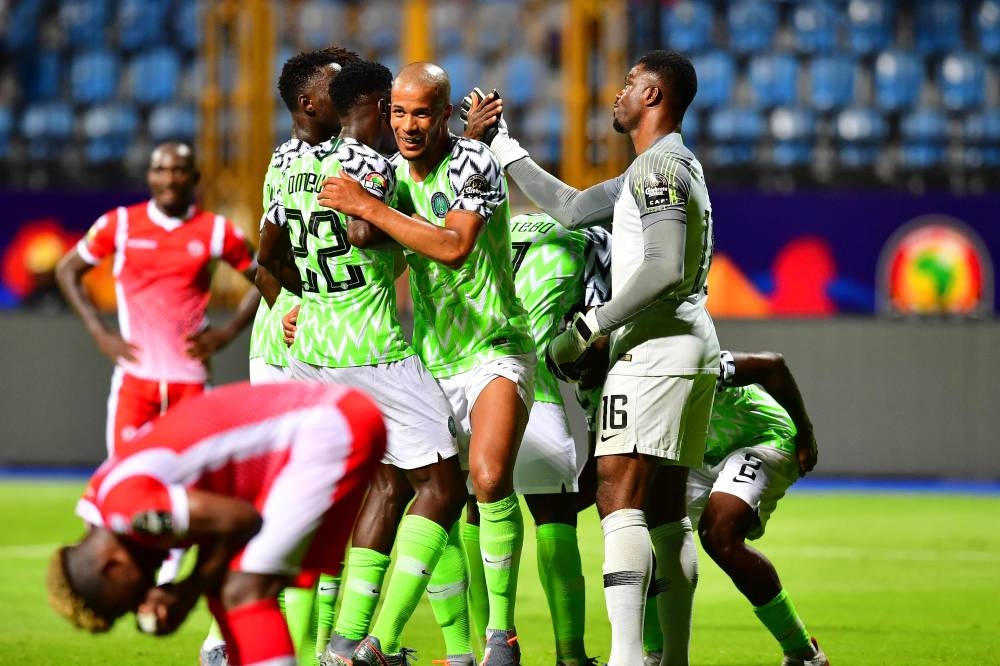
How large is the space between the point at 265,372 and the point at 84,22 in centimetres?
1705

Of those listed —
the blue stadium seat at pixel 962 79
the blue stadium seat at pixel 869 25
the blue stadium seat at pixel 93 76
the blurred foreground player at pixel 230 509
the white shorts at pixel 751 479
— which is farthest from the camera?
the blue stadium seat at pixel 93 76

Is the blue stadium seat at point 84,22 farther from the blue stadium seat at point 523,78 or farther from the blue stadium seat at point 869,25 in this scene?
the blue stadium seat at point 869,25

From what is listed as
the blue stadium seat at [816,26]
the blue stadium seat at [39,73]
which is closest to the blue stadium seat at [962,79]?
the blue stadium seat at [816,26]

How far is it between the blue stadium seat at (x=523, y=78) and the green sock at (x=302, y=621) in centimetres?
1648

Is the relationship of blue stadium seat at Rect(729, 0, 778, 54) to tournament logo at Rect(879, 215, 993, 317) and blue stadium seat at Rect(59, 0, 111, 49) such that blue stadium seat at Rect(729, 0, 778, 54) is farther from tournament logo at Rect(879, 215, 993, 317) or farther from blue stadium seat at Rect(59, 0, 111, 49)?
blue stadium seat at Rect(59, 0, 111, 49)

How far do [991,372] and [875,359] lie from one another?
1064 millimetres

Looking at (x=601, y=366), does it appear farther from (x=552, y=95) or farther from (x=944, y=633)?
(x=552, y=95)

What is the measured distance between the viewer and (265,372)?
5.88m

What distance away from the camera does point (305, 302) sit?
539cm

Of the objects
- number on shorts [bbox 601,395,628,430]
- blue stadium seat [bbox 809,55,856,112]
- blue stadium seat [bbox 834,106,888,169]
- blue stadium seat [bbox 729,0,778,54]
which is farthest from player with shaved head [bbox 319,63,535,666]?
blue stadium seat [bbox 729,0,778,54]

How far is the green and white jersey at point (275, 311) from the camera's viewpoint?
5.59 meters

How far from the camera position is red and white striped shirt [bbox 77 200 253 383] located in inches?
299

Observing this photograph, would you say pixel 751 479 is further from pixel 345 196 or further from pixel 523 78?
pixel 523 78

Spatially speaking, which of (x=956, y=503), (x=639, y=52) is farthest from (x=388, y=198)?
(x=639, y=52)
